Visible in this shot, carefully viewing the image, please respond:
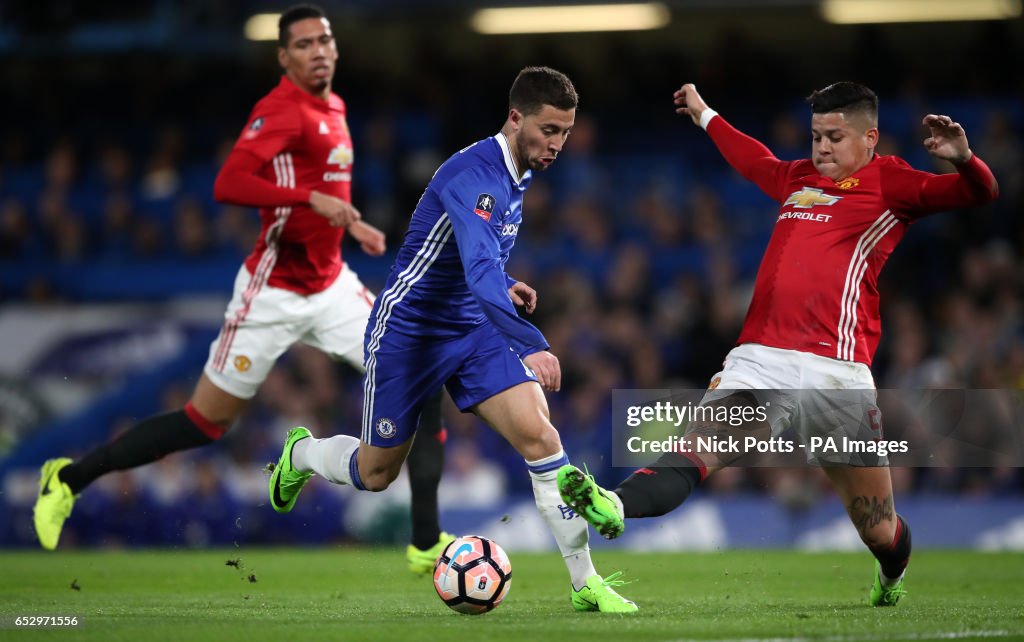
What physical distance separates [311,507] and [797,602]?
6.61 metres

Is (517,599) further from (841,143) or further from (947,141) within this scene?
(947,141)

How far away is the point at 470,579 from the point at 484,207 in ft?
5.59

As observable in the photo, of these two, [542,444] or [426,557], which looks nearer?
[542,444]

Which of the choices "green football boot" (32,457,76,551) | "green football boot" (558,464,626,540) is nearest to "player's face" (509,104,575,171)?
"green football boot" (558,464,626,540)

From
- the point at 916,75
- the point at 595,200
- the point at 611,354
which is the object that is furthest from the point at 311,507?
the point at 916,75

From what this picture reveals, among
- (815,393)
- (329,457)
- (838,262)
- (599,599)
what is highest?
(838,262)

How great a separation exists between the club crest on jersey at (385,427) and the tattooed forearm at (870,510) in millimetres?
2214

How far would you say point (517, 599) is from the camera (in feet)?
24.2

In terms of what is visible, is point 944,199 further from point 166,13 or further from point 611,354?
point 166,13

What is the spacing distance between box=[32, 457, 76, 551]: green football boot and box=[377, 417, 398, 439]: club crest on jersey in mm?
2591

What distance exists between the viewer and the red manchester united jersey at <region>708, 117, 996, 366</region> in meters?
6.45

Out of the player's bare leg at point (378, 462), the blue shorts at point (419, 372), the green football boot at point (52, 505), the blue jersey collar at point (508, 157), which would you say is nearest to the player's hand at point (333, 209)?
the blue shorts at point (419, 372)

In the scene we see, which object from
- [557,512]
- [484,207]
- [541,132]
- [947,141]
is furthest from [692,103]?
[557,512]

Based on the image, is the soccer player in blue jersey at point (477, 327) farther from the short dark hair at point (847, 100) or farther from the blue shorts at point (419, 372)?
the short dark hair at point (847, 100)
